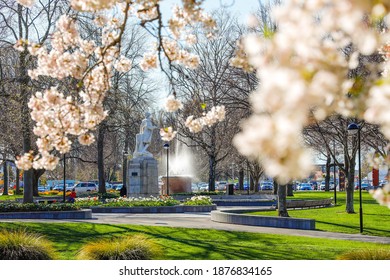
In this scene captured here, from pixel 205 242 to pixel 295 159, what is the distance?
46.0ft

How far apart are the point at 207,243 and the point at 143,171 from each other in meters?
20.3

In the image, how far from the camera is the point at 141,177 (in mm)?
35844

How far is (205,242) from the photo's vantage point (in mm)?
16031

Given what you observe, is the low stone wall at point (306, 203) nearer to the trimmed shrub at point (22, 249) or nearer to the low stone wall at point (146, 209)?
the low stone wall at point (146, 209)

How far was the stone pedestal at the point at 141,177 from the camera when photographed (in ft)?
118

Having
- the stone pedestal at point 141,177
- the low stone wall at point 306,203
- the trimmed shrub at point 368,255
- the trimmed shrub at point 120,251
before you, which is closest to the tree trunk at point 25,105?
the stone pedestal at point 141,177

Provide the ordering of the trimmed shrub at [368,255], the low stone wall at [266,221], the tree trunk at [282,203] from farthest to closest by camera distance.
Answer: the tree trunk at [282,203], the low stone wall at [266,221], the trimmed shrub at [368,255]

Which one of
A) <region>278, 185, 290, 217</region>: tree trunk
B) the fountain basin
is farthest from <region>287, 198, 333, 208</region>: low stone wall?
the fountain basin

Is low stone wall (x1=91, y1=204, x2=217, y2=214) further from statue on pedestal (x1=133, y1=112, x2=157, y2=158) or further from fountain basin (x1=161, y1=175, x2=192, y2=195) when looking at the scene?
fountain basin (x1=161, y1=175, x2=192, y2=195)

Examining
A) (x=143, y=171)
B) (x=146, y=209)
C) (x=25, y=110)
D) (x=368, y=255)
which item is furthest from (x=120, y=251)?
(x=143, y=171)

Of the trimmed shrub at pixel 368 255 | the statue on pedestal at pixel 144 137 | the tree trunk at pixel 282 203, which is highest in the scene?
the statue on pedestal at pixel 144 137

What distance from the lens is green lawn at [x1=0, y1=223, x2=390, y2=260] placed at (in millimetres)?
13750
